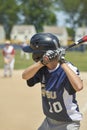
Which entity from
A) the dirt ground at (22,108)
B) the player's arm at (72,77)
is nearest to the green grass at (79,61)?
the dirt ground at (22,108)

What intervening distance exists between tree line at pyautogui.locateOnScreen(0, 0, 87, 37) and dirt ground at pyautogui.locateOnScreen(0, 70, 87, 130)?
285 ft

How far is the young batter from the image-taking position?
15.3 feet

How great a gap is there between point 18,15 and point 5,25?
14.3ft

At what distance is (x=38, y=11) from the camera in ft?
336

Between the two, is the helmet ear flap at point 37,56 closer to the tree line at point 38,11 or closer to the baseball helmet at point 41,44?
the baseball helmet at point 41,44

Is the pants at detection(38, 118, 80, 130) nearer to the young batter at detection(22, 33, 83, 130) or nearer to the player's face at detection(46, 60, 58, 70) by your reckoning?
the young batter at detection(22, 33, 83, 130)

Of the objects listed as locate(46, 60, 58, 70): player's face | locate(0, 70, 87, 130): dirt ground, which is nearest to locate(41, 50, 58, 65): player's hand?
locate(46, 60, 58, 70): player's face

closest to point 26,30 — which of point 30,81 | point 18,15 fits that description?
point 18,15

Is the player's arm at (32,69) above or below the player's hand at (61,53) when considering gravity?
below

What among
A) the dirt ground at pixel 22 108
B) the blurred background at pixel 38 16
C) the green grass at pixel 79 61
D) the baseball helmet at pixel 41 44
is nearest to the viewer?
the baseball helmet at pixel 41 44

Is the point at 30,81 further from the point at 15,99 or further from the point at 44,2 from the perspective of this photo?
the point at 44,2

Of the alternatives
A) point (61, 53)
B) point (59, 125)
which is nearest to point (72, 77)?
point (61, 53)

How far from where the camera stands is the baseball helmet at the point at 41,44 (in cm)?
463

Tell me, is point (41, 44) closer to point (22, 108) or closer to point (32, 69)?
point (32, 69)
